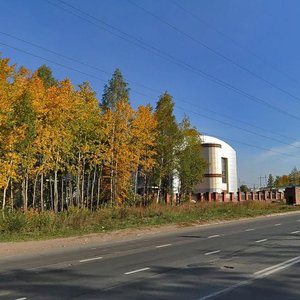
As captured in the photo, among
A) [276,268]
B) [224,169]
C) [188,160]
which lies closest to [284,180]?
[224,169]

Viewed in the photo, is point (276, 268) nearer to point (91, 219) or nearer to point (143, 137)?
point (91, 219)

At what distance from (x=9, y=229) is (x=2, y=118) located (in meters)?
6.45

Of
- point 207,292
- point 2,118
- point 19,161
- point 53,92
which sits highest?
point 53,92

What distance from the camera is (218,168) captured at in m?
92.0

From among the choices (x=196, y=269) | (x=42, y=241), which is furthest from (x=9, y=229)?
(x=196, y=269)


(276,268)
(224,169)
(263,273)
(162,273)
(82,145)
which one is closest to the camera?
(263,273)

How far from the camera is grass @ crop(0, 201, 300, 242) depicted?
2266 cm

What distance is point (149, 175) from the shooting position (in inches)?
2007

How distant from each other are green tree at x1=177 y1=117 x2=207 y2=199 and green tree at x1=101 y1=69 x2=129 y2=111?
9.48 meters

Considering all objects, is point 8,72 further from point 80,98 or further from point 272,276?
point 272,276

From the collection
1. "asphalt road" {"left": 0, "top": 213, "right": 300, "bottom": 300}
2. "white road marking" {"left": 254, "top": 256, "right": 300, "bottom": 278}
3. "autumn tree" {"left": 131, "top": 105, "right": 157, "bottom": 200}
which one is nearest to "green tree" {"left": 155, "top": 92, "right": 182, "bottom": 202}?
"autumn tree" {"left": 131, "top": 105, "right": 157, "bottom": 200}

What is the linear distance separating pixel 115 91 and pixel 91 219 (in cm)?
2085

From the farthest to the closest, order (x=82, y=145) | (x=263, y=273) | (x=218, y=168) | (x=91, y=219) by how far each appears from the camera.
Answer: (x=218, y=168) → (x=82, y=145) → (x=91, y=219) → (x=263, y=273)

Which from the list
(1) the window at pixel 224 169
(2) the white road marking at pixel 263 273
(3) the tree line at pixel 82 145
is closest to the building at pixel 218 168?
(1) the window at pixel 224 169
